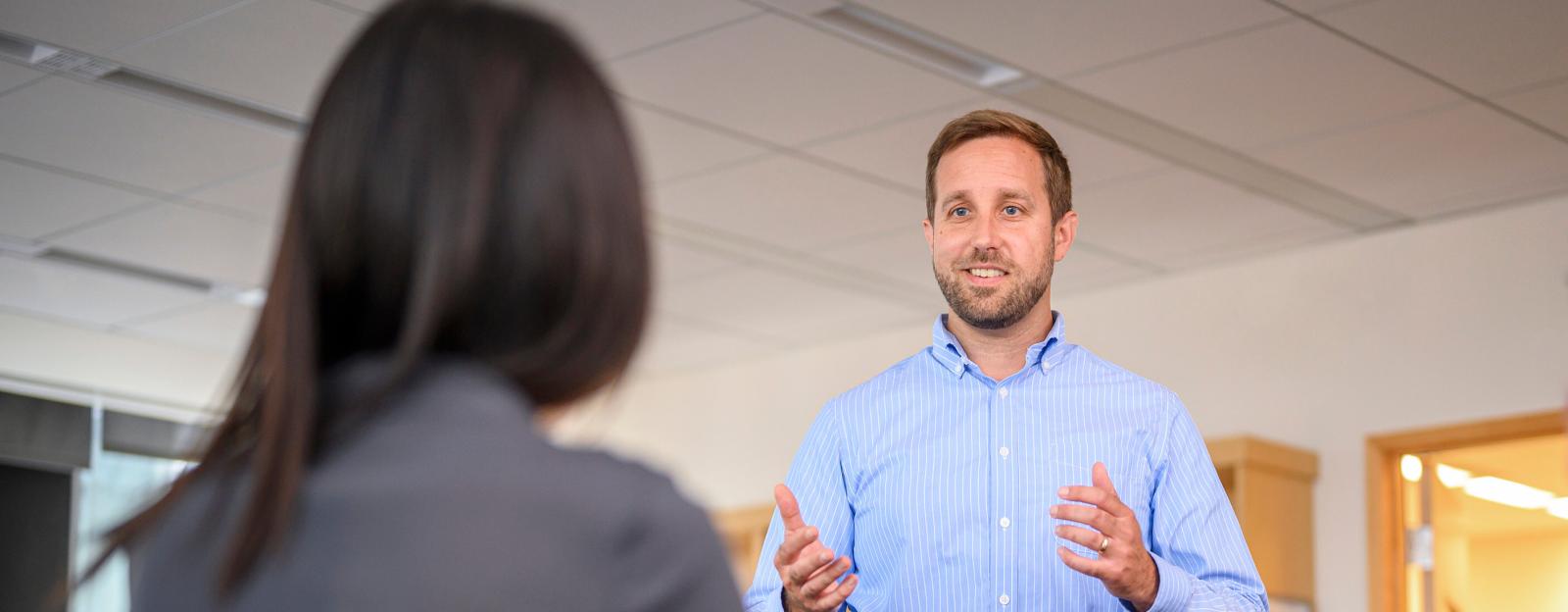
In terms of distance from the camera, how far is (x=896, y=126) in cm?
425

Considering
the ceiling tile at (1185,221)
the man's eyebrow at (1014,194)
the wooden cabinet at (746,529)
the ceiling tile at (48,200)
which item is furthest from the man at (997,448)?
the wooden cabinet at (746,529)

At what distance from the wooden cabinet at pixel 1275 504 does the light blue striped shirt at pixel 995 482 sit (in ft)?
9.39

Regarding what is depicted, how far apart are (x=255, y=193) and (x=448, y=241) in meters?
4.36

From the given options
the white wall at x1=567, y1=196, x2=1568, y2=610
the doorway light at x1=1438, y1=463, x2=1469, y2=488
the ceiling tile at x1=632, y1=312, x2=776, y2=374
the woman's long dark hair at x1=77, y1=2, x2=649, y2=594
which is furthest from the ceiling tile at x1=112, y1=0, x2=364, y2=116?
the doorway light at x1=1438, y1=463, x2=1469, y2=488

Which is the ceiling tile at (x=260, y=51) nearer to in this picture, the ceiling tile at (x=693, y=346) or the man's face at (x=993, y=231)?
the man's face at (x=993, y=231)

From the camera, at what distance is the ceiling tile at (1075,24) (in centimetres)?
351

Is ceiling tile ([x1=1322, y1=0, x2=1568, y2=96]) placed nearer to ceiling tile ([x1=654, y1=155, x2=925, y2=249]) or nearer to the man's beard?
ceiling tile ([x1=654, y1=155, x2=925, y2=249])

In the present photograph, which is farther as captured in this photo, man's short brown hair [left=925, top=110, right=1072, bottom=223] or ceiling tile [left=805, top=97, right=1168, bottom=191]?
ceiling tile [left=805, top=97, right=1168, bottom=191]

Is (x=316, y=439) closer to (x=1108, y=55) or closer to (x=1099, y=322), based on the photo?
(x=1108, y=55)

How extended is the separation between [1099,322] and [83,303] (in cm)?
373

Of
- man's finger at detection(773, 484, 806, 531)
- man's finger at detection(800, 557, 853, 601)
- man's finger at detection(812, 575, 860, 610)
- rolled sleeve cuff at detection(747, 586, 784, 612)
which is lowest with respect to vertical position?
rolled sleeve cuff at detection(747, 586, 784, 612)

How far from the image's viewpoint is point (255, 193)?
4.89m

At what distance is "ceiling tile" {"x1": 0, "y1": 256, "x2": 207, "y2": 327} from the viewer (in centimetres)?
589

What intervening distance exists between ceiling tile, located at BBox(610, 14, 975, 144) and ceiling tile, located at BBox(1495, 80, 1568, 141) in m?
1.30
